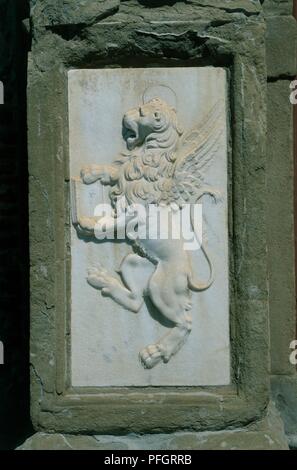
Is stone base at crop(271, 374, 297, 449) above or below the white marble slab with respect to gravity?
below

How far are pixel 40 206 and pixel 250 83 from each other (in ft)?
2.75

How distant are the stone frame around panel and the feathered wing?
2.2 inches

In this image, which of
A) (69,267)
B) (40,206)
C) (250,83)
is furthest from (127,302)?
(250,83)

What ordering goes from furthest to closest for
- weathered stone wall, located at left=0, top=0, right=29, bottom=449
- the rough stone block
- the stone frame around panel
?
weathered stone wall, located at left=0, top=0, right=29, bottom=449 < the rough stone block < the stone frame around panel

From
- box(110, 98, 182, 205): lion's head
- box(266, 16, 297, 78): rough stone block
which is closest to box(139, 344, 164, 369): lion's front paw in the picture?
box(110, 98, 182, 205): lion's head

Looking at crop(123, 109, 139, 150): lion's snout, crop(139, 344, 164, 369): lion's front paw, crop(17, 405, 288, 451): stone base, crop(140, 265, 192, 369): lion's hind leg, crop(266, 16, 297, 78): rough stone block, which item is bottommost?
crop(17, 405, 288, 451): stone base

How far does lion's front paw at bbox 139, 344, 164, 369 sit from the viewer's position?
8.80 feet

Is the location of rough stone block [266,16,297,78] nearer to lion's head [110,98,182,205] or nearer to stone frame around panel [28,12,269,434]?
stone frame around panel [28,12,269,434]

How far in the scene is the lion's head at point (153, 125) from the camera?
2.63 meters

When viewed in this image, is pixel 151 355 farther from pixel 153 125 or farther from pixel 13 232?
pixel 13 232

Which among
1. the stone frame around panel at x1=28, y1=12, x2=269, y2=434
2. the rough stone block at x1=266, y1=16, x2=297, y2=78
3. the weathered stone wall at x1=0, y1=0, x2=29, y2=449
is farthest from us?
the weathered stone wall at x1=0, y1=0, x2=29, y2=449

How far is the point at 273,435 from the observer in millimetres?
2668

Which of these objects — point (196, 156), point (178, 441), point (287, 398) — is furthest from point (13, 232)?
point (287, 398)

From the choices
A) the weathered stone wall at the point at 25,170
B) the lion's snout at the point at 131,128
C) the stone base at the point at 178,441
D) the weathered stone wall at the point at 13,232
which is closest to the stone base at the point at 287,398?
the weathered stone wall at the point at 25,170
